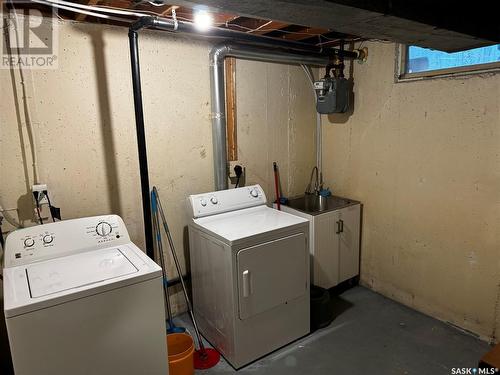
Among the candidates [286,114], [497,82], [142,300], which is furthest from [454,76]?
[142,300]

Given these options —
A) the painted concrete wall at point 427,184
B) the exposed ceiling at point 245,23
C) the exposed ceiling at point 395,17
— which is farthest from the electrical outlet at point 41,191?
the painted concrete wall at point 427,184

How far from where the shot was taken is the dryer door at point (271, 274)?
2.19 metres

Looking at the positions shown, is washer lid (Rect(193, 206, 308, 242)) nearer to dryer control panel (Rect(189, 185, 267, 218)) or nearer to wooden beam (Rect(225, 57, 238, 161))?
dryer control panel (Rect(189, 185, 267, 218))

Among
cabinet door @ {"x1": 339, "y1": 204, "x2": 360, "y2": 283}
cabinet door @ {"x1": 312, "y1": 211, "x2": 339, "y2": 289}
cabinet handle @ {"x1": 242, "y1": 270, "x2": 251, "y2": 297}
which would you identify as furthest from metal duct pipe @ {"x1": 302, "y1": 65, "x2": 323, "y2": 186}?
cabinet handle @ {"x1": 242, "y1": 270, "x2": 251, "y2": 297}

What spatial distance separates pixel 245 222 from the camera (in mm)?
2482

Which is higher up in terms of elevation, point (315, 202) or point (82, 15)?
point (82, 15)

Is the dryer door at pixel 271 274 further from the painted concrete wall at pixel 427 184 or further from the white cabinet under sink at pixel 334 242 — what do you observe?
the painted concrete wall at pixel 427 184

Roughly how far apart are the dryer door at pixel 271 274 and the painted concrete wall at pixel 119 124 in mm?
770

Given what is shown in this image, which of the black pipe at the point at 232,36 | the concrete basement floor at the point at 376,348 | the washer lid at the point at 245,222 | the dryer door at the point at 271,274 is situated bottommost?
the concrete basement floor at the point at 376,348

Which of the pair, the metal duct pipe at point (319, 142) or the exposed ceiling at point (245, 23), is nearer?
the exposed ceiling at point (245, 23)

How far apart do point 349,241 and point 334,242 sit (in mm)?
212

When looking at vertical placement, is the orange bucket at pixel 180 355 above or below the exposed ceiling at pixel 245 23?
below

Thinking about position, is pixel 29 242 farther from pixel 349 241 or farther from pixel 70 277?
pixel 349 241

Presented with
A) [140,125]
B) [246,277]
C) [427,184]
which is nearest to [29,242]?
[140,125]
